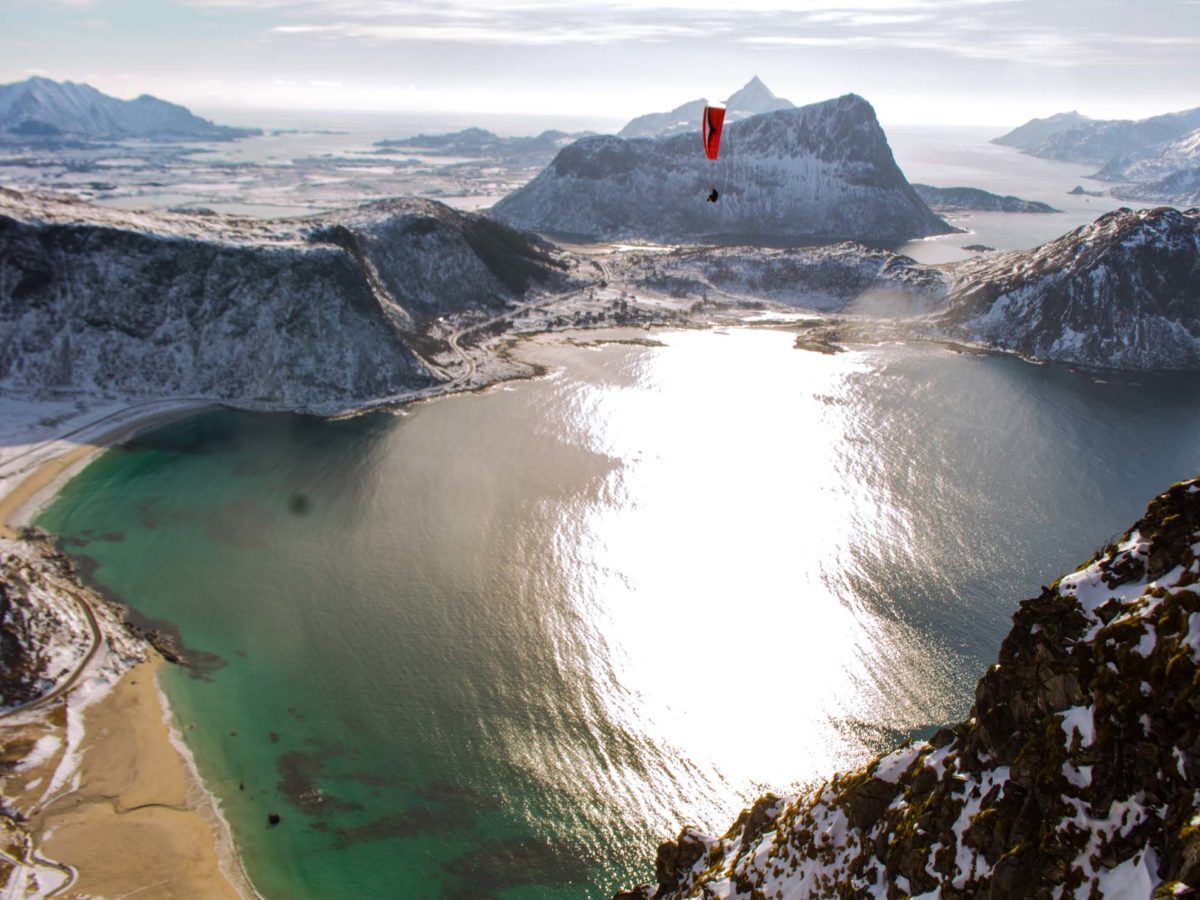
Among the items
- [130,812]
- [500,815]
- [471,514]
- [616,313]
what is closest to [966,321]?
A: [616,313]

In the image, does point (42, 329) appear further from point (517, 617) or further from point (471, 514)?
point (517, 617)

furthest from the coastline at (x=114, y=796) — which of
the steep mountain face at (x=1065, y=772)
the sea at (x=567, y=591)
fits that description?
the steep mountain face at (x=1065, y=772)

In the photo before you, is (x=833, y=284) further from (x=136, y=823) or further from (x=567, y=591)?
(x=136, y=823)

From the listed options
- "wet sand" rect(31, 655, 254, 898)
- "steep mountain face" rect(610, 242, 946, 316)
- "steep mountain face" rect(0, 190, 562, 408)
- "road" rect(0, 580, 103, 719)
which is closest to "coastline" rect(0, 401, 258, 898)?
"wet sand" rect(31, 655, 254, 898)

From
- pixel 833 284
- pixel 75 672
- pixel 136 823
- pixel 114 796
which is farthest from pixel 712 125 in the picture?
pixel 833 284

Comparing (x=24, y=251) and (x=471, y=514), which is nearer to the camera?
(x=471, y=514)
